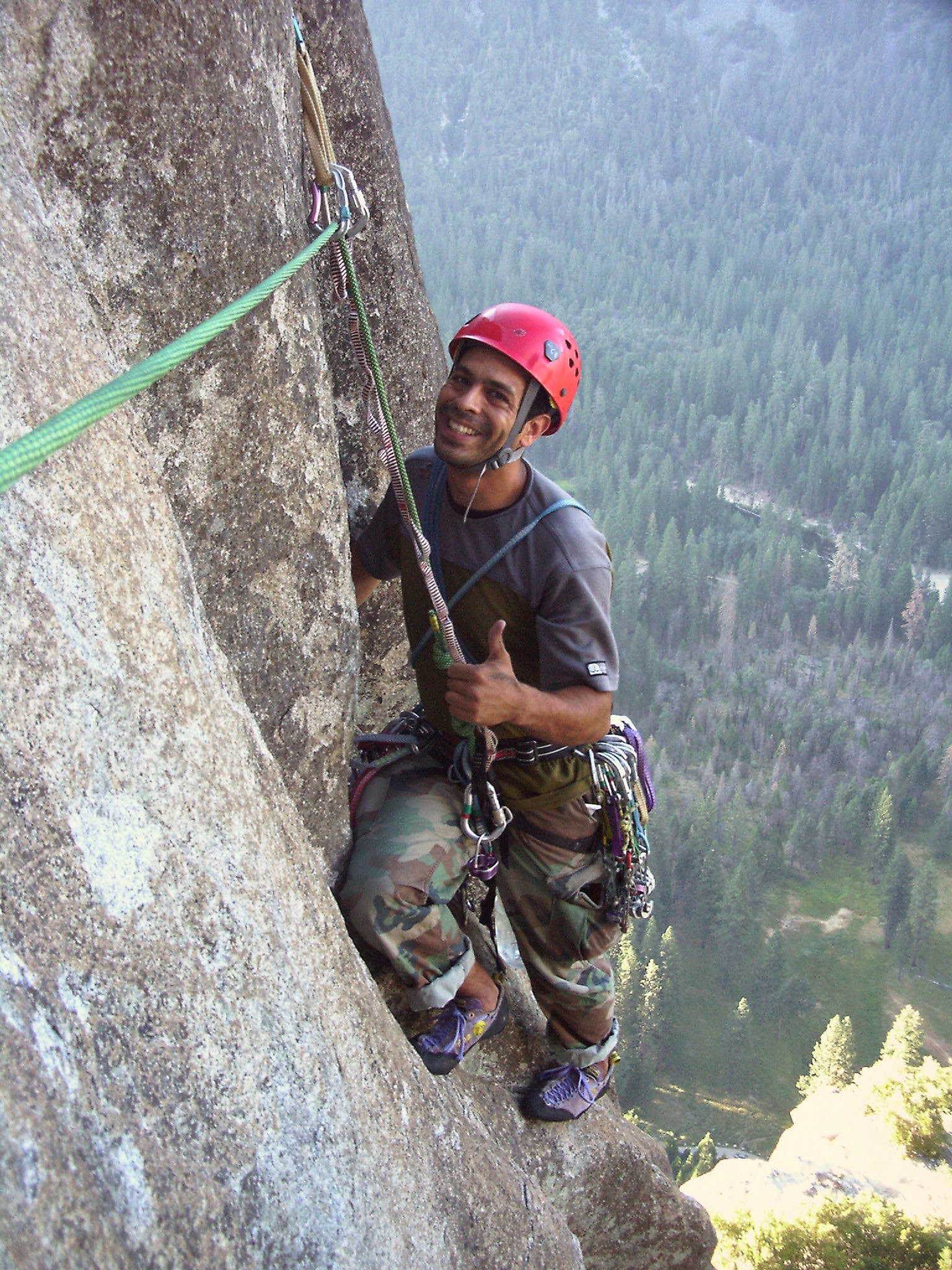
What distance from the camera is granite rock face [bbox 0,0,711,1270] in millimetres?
1886

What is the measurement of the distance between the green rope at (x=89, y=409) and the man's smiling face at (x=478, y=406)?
1208 mm

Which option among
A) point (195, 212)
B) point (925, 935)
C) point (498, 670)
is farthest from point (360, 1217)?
point (925, 935)

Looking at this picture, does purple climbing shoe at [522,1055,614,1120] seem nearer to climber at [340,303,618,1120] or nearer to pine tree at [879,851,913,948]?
climber at [340,303,618,1120]

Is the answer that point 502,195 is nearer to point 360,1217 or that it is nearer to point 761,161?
point 761,161

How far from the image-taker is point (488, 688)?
3.26 meters

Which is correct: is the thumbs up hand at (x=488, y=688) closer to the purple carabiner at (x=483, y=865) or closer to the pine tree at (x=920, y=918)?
the purple carabiner at (x=483, y=865)

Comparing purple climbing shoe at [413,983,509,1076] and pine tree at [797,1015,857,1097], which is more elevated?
purple climbing shoe at [413,983,509,1076]

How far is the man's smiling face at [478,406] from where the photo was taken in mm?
3475

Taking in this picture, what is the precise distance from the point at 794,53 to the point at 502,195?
1640 inches

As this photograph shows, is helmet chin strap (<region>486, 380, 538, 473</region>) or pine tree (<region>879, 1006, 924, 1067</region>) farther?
pine tree (<region>879, 1006, 924, 1067</region>)

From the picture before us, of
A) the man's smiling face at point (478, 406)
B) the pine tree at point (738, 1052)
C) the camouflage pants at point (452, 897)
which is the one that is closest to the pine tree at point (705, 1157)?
the pine tree at point (738, 1052)

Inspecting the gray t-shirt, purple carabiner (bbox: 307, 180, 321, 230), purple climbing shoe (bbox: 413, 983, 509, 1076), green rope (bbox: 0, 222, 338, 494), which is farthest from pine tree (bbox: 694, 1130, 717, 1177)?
green rope (bbox: 0, 222, 338, 494)

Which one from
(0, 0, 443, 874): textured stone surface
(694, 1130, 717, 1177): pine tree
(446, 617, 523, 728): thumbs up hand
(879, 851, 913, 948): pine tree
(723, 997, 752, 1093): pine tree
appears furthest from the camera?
(879, 851, 913, 948): pine tree

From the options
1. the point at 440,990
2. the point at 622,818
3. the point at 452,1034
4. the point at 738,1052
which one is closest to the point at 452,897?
the point at 440,990
